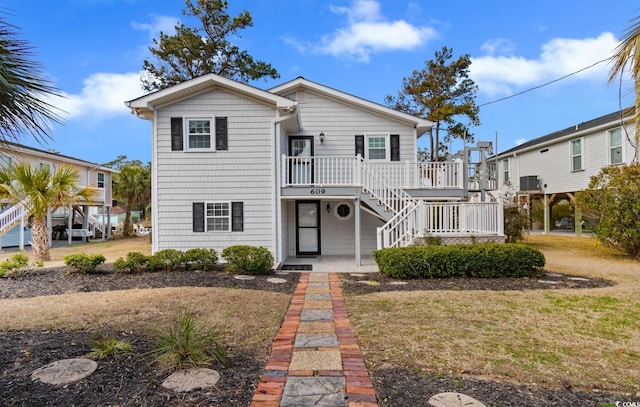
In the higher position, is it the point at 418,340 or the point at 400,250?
the point at 400,250

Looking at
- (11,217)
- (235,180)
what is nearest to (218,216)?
(235,180)

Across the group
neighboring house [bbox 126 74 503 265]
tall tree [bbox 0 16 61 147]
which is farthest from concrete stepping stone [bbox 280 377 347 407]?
neighboring house [bbox 126 74 503 265]

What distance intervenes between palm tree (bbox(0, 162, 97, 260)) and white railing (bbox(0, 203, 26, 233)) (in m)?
4.44

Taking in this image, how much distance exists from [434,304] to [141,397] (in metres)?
4.54

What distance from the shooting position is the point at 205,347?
357 cm

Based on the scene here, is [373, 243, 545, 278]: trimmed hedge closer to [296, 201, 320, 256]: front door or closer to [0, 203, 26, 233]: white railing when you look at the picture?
[296, 201, 320, 256]: front door

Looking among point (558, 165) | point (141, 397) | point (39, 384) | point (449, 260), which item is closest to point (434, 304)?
point (449, 260)

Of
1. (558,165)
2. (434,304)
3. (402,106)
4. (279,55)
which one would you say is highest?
(279,55)

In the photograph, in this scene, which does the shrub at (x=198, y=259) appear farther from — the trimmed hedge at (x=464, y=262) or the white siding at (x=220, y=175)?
the trimmed hedge at (x=464, y=262)

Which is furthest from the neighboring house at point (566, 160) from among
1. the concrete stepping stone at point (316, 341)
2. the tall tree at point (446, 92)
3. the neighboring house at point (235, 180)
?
the concrete stepping stone at point (316, 341)

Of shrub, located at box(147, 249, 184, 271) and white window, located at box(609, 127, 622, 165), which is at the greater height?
white window, located at box(609, 127, 622, 165)

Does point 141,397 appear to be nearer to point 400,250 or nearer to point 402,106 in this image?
point 400,250

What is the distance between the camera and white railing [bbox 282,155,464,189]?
1099cm

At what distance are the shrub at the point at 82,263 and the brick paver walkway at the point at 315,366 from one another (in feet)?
18.3
